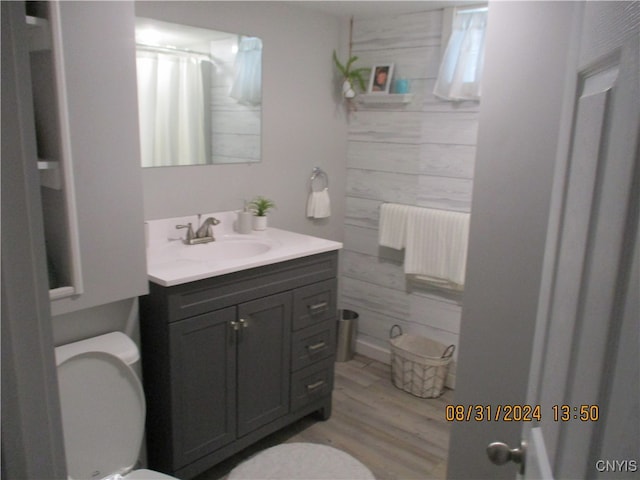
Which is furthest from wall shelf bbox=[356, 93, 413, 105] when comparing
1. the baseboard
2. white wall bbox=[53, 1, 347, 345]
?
the baseboard

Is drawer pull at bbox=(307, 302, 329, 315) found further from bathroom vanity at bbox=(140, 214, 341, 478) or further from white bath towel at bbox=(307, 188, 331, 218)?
white bath towel at bbox=(307, 188, 331, 218)

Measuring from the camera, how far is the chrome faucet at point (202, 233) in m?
2.40

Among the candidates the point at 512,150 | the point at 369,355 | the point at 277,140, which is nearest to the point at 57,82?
the point at 512,150

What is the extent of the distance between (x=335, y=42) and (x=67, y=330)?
88.6 inches

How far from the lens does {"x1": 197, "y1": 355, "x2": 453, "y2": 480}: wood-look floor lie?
7.64 ft

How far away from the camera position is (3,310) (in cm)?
49

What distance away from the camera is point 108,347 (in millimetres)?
1768

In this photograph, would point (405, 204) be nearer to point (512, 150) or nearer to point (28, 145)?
point (512, 150)

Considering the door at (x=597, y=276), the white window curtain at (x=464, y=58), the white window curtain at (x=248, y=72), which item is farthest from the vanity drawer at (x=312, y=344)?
the door at (x=597, y=276)

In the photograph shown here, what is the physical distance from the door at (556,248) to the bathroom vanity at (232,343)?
0.87 m

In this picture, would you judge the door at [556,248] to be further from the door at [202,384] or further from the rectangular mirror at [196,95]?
the rectangular mirror at [196,95]

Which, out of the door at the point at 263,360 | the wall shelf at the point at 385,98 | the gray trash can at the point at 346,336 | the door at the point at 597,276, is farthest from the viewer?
the gray trash can at the point at 346,336

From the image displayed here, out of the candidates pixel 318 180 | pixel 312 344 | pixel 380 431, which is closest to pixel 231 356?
pixel 312 344

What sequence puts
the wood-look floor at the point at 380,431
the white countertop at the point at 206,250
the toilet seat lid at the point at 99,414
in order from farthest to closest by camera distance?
the wood-look floor at the point at 380,431 → the white countertop at the point at 206,250 → the toilet seat lid at the point at 99,414
